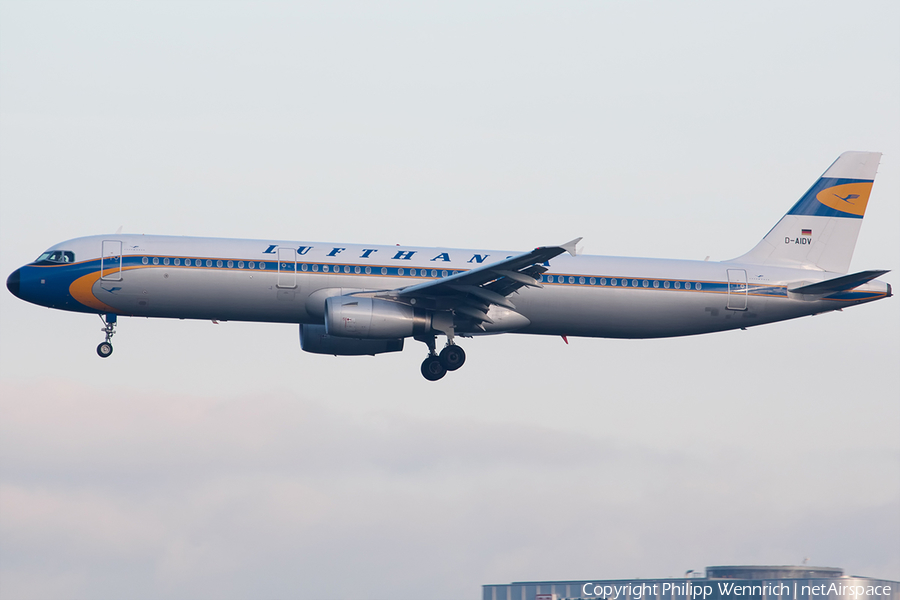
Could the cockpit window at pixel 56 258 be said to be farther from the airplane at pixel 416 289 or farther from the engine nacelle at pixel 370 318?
the engine nacelle at pixel 370 318

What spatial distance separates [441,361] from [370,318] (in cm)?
451

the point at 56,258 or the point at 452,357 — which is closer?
the point at 56,258

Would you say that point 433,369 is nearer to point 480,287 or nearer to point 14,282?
point 480,287

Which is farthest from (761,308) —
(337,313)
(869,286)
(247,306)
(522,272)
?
(247,306)

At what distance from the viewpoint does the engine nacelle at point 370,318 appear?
115 feet

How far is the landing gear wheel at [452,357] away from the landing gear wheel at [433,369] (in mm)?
164

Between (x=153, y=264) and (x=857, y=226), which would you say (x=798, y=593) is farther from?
(x=153, y=264)

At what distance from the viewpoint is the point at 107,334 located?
37844 mm

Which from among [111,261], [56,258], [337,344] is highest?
[56,258]

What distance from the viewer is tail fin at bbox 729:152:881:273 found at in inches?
1628
